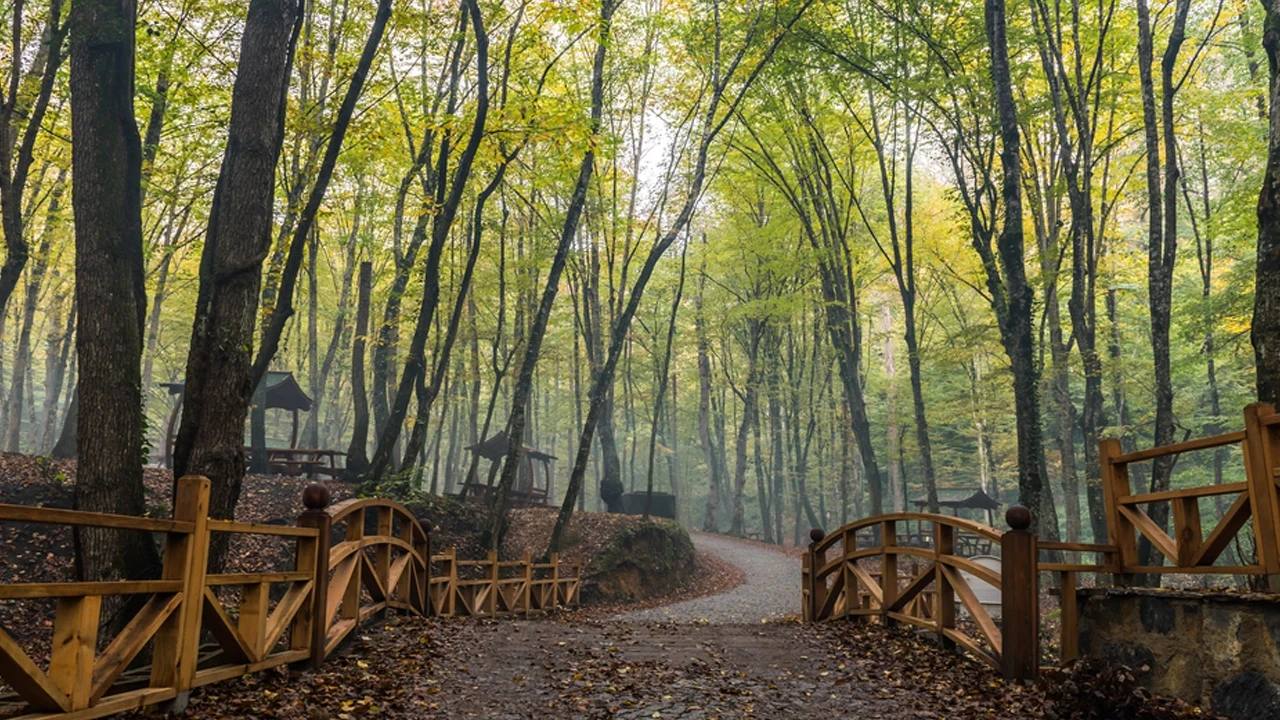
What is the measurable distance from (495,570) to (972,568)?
7.33 metres

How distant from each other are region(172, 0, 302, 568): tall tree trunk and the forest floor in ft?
5.43

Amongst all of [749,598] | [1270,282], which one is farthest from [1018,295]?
[749,598]

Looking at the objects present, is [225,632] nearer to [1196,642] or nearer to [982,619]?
[982,619]

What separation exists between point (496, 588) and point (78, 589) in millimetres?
8635

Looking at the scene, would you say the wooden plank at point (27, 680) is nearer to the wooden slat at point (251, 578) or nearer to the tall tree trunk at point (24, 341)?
the wooden slat at point (251, 578)

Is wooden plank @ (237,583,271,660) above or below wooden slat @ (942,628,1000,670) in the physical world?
above

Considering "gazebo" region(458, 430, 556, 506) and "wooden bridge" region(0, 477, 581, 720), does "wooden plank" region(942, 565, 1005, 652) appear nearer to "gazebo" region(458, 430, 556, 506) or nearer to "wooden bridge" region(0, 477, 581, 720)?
"wooden bridge" region(0, 477, 581, 720)

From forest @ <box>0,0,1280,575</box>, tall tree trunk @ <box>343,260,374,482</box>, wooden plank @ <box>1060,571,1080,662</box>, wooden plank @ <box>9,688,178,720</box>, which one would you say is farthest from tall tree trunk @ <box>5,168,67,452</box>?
wooden plank @ <box>1060,571,1080,662</box>

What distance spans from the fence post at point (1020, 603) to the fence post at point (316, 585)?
4.65 metres

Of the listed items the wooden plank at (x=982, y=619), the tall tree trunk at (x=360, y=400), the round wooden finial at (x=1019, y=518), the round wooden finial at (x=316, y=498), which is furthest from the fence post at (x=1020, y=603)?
the tall tree trunk at (x=360, y=400)

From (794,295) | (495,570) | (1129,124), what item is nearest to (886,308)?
(794,295)

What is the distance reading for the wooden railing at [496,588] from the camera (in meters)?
9.87

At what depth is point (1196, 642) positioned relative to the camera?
15.9 feet

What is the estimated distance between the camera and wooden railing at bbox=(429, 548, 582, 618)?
987 cm
